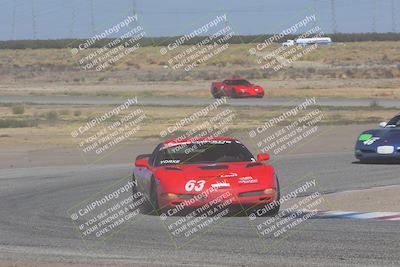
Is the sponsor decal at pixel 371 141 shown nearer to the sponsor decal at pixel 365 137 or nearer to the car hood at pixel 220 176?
the sponsor decal at pixel 365 137

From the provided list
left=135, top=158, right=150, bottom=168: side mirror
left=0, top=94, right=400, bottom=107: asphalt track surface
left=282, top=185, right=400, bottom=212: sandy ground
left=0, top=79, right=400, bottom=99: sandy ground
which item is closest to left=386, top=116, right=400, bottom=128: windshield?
left=282, top=185, right=400, bottom=212: sandy ground

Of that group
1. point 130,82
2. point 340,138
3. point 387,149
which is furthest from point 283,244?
point 130,82

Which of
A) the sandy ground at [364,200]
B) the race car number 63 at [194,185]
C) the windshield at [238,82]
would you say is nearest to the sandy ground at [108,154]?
the sandy ground at [364,200]

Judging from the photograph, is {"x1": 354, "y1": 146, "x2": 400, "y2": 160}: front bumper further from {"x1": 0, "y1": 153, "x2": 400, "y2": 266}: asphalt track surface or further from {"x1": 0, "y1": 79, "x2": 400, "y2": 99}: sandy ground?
{"x1": 0, "y1": 79, "x2": 400, "y2": 99}: sandy ground

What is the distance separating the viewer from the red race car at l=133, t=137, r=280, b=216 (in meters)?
13.2

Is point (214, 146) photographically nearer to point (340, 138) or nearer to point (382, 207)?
point (382, 207)

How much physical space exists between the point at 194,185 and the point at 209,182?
23 cm

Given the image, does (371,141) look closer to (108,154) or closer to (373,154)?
(373,154)

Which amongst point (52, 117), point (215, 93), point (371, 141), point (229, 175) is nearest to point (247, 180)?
point (229, 175)

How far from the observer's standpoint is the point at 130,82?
8069 centimetres

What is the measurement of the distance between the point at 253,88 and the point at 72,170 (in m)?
34.3

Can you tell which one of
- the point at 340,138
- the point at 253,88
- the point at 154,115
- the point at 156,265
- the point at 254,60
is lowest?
the point at 254,60

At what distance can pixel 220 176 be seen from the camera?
13.3 m

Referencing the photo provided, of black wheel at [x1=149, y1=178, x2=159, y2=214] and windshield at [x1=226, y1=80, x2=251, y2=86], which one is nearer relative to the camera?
black wheel at [x1=149, y1=178, x2=159, y2=214]
